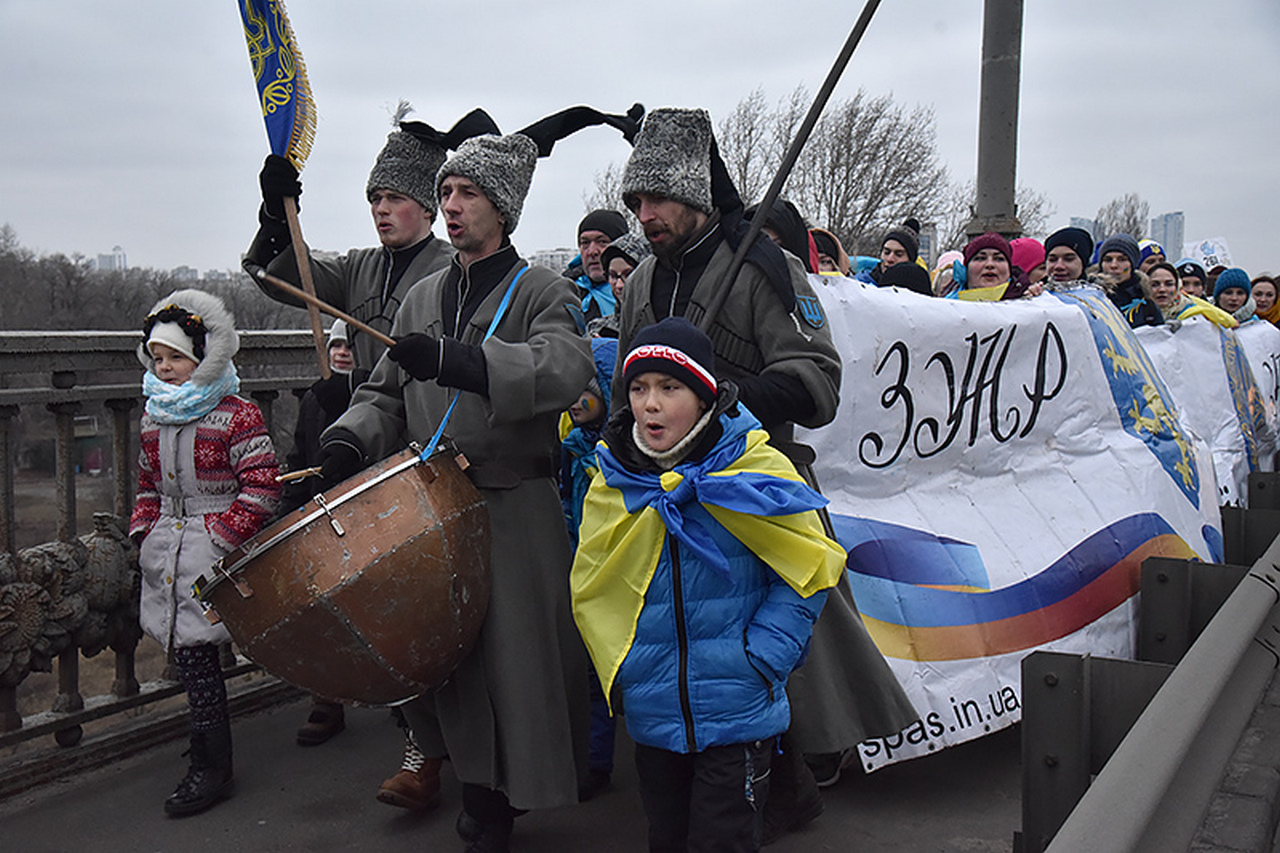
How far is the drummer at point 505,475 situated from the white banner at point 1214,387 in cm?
509

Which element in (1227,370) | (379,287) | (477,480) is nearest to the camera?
(477,480)

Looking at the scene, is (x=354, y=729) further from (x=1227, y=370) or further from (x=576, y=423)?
(x=1227, y=370)

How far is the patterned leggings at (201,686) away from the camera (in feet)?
11.6

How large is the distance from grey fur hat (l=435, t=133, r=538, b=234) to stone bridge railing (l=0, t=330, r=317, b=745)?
5.28 feet

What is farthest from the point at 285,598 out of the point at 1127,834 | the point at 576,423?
the point at 1127,834

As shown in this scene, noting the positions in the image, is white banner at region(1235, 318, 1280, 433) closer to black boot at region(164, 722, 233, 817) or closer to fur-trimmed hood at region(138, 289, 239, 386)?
fur-trimmed hood at region(138, 289, 239, 386)

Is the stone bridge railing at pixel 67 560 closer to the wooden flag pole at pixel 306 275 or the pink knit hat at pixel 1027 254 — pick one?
the wooden flag pole at pixel 306 275

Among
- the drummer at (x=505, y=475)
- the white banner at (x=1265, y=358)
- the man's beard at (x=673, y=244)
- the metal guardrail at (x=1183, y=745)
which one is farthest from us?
the white banner at (x=1265, y=358)

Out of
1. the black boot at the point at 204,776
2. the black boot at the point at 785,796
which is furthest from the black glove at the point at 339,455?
the black boot at the point at 785,796

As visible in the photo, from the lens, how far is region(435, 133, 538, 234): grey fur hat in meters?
3.08

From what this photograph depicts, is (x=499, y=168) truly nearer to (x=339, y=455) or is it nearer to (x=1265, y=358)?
(x=339, y=455)

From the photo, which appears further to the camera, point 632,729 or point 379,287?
point 379,287

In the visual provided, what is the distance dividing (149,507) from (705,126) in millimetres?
2271

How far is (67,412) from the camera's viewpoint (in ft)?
12.5
